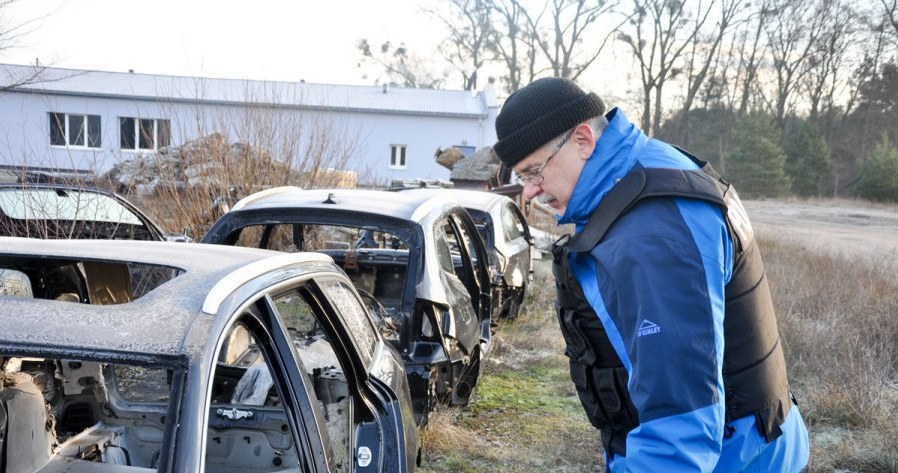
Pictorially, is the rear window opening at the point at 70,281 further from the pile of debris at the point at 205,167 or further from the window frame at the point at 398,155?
the window frame at the point at 398,155

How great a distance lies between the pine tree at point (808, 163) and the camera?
3950 centimetres

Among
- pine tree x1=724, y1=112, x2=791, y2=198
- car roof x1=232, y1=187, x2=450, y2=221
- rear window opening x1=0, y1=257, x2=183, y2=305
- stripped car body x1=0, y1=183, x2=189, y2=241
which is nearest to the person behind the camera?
rear window opening x1=0, y1=257, x2=183, y2=305

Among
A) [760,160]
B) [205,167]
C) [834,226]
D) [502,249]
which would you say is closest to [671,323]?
[502,249]

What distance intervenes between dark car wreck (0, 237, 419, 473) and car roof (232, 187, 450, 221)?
939 mm

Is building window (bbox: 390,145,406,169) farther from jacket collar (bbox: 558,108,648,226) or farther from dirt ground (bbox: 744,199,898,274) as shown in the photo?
jacket collar (bbox: 558,108,648,226)

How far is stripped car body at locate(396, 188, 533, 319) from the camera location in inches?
281

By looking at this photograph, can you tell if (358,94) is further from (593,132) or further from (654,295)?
(654,295)

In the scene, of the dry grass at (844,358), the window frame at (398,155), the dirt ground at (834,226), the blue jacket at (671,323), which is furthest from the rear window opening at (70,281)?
the window frame at (398,155)

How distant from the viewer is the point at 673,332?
1.52 metres

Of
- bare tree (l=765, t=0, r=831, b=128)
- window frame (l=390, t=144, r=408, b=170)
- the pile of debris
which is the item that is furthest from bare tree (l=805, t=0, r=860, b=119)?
the pile of debris

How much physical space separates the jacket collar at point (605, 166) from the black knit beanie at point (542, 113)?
82 millimetres

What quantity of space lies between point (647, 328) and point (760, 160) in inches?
1577

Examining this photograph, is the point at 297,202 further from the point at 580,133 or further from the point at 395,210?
the point at 580,133

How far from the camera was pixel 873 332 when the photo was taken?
6.59 metres
